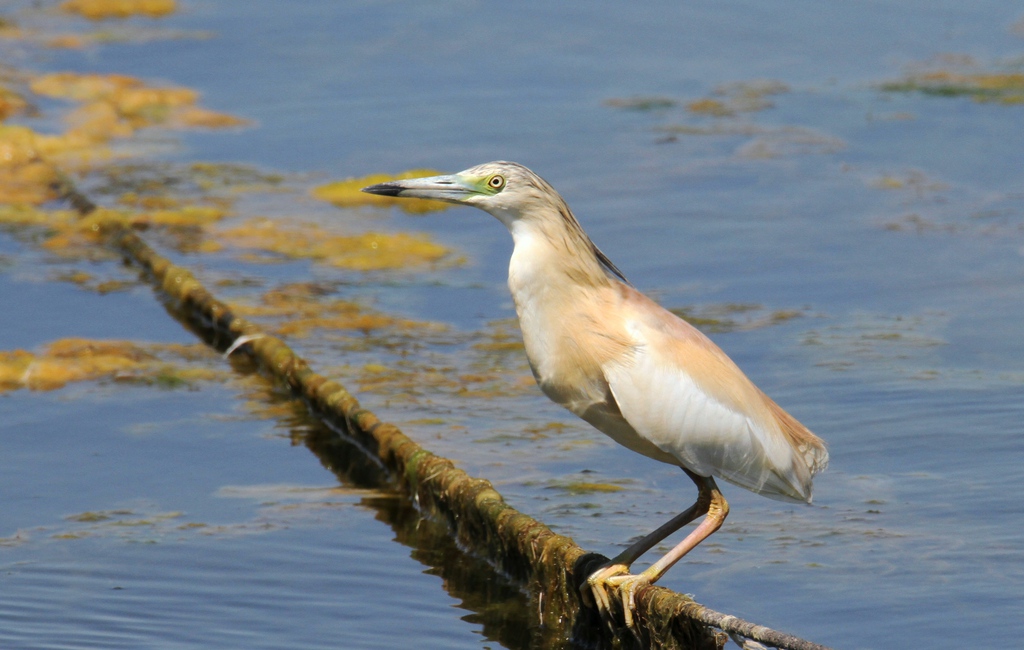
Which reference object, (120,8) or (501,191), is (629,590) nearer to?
(501,191)

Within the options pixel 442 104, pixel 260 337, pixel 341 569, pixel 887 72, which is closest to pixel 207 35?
pixel 442 104

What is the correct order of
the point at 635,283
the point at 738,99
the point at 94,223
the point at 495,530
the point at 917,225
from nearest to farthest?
the point at 495,530, the point at 635,283, the point at 917,225, the point at 94,223, the point at 738,99

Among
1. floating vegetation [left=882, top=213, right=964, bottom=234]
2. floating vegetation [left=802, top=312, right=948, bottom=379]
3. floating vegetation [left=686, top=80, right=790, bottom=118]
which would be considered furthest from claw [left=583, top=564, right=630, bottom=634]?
floating vegetation [left=686, top=80, right=790, bottom=118]

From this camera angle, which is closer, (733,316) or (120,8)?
(733,316)

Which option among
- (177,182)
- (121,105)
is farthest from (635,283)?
(121,105)

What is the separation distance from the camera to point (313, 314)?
9.45 meters

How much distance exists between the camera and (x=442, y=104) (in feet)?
47.5

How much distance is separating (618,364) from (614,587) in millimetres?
Answer: 790

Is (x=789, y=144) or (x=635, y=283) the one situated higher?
(x=789, y=144)

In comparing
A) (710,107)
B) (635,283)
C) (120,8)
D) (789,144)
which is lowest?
(635,283)

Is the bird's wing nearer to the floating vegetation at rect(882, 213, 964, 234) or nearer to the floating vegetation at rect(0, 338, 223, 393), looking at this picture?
the floating vegetation at rect(0, 338, 223, 393)

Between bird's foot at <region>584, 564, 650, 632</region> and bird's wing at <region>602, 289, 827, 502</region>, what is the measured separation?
415 millimetres

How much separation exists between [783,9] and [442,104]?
4784mm

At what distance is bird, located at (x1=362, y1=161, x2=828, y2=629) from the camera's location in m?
4.65
